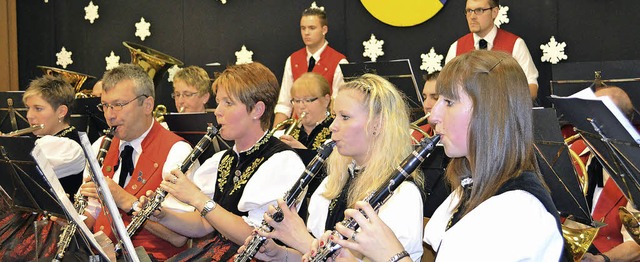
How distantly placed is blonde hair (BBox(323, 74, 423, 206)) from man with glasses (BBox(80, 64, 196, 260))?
4.40 ft

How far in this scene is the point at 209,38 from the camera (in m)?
9.32

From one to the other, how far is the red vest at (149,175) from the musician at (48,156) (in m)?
0.40

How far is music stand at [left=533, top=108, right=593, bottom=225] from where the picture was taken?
287cm

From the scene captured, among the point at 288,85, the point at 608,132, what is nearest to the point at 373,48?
the point at 288,85

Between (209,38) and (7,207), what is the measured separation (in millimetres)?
5449

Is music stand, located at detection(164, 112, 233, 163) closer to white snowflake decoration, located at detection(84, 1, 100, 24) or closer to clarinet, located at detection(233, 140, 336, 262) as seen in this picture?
clarinet, located at detection(233, 140, 336, 262)

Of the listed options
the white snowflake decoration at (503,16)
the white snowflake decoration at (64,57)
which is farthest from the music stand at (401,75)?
the white snowflake decoration at (64,57)

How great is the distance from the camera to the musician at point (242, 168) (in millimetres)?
3609

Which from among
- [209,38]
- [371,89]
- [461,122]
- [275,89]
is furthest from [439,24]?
[461,122]

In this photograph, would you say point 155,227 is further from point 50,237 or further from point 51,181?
point 51,181

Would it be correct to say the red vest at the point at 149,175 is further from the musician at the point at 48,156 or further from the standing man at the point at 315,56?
the standing man at the point at 315,56

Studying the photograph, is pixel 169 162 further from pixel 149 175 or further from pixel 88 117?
pixel 88 117

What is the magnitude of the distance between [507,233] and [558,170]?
997 mm

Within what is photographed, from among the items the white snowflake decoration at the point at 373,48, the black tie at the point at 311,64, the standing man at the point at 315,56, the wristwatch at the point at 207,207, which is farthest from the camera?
the white snowflake decoration at the point at 373,48
